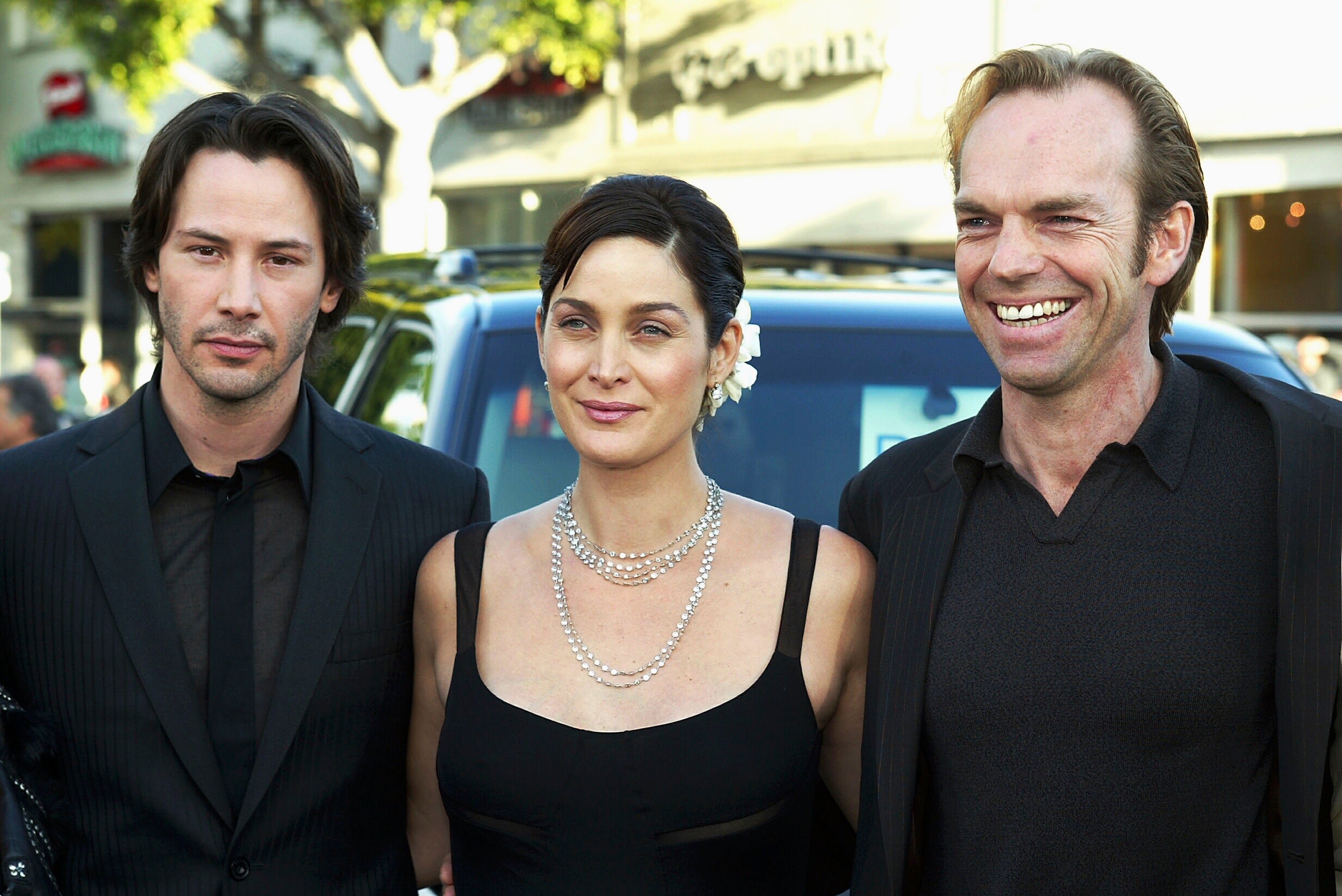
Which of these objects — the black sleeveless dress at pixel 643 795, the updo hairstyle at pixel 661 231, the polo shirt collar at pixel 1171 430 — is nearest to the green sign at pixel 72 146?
the updo hairstyle at pixel 661 231

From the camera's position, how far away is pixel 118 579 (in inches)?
101

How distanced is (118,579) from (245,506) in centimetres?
25

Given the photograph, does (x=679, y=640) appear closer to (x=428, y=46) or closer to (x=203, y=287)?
(x=203, y=287)

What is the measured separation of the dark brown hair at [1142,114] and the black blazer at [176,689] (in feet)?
4.31

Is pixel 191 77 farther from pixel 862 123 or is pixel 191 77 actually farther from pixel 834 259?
pixel 834 259

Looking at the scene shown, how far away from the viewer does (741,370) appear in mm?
2861

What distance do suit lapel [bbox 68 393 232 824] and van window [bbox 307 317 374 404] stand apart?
6.16 ft

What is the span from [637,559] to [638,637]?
157 mm

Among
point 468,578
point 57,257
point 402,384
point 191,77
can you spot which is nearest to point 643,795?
point 468,578

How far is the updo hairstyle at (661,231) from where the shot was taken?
2703 mm

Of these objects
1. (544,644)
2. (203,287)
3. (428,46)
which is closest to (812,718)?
(544,644)

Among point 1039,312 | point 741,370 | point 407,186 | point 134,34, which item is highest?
point 134,34

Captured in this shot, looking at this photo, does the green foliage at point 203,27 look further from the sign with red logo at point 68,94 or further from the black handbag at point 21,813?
the black handbag at point 21,813

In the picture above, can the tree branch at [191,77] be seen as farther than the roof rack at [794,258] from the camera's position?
Yes
